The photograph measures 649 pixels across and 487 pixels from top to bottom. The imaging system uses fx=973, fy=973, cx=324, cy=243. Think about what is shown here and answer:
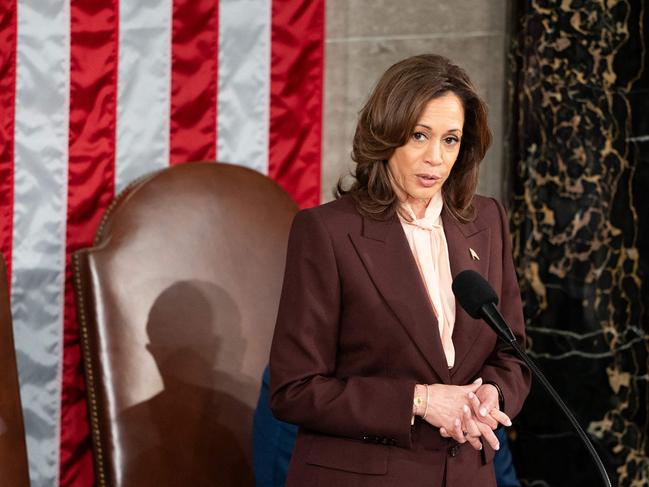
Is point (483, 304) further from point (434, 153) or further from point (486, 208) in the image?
point (486, 208)

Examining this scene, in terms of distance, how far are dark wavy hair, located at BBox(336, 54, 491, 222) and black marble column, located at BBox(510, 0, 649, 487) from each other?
1.21 m

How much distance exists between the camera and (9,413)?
2533mm

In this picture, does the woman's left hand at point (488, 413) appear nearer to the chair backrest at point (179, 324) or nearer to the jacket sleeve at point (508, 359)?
the jacket sleeve at point (508, 359)

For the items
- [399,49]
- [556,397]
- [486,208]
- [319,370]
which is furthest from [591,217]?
[556,397]

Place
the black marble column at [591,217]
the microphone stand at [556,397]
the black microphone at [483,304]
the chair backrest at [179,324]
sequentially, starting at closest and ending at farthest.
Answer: the microphone stand at [556,397] < the black microphone at [483,304] < the chair backrest at [179,324] < the black marble column at [591,217]

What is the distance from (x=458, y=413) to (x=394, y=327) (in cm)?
17

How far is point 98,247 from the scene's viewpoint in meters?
2.71

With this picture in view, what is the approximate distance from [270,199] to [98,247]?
0.55 m

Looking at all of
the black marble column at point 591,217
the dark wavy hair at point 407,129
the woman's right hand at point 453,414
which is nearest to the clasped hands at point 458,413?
the woman's right hand at point 453,414

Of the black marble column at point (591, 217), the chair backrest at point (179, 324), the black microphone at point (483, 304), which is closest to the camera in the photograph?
the black microphone at point (483, 304)

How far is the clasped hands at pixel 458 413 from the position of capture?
1546mm

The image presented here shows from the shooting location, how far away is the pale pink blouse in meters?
1.65

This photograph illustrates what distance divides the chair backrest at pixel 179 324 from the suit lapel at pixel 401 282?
121 cm

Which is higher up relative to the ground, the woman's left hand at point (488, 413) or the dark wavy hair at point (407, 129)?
the dark wavy hair at point (407, 129)
